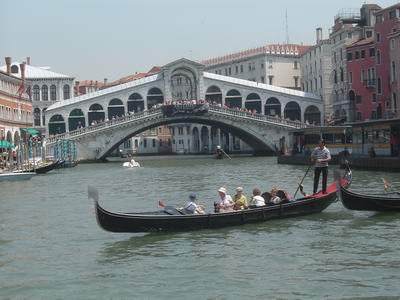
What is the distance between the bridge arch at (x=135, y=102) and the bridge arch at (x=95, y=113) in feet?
5.13

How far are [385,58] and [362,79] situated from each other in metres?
2.61

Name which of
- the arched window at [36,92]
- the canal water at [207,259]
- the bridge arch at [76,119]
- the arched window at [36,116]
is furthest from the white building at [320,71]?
the canal water at [207,259]

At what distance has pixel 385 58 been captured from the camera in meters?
33.4

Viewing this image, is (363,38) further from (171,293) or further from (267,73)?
(171,293)

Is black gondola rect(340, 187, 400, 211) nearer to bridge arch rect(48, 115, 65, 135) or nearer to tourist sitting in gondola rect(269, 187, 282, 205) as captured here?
tourist sitting in gondola rect(269, 187, 282, 205)

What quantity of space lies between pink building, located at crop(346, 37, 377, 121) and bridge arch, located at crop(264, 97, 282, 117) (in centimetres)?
619

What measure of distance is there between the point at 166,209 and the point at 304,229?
6.06ft

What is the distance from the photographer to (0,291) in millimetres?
6918

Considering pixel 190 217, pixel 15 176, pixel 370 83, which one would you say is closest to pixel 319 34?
pixel 370 83

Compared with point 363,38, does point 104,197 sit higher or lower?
lower

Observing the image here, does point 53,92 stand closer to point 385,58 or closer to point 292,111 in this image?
point 292,111

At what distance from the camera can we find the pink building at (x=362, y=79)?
3500 centimetres

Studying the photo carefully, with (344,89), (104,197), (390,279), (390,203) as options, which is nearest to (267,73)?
(344,89)

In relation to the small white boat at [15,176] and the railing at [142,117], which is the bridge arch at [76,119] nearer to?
the railing at [142,117]
